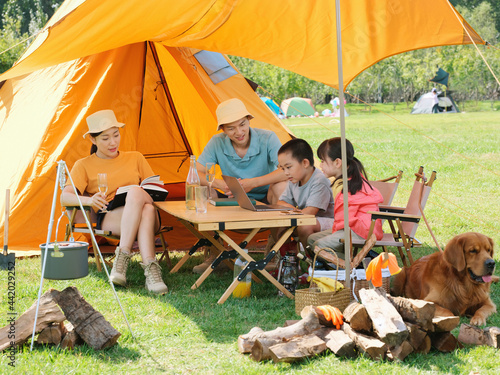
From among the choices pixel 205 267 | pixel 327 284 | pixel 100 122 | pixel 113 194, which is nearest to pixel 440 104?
pixel 205 267

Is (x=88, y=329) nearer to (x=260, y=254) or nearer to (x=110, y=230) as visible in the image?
(x=110, y=230)

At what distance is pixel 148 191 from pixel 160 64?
2.10 meters

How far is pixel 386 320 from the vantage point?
289 centimetres

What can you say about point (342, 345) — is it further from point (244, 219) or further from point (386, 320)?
point (244, 219)

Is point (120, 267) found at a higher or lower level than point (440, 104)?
higher

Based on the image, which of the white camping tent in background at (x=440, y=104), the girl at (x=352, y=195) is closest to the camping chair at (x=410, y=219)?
the girl at (x=352, y=195)

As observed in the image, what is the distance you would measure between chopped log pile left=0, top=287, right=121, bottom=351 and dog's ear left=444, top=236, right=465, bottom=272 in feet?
5.63

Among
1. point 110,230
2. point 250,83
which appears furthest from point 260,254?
point 250,83

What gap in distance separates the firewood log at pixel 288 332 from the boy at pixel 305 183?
1.30 m

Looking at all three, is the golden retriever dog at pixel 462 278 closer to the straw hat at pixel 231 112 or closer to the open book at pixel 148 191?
the straw hat at pixel 231 112

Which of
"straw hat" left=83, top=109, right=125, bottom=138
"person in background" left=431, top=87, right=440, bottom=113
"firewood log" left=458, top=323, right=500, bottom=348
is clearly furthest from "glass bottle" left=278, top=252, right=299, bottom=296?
"person in background" left=431, top=87, right=440, bottom=113

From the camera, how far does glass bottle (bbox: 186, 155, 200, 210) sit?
4152mm

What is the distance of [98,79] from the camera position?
575 centimetres

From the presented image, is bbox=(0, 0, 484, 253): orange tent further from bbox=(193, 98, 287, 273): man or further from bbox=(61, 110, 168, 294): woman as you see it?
bbox=(193, 98, 287, 273): man
